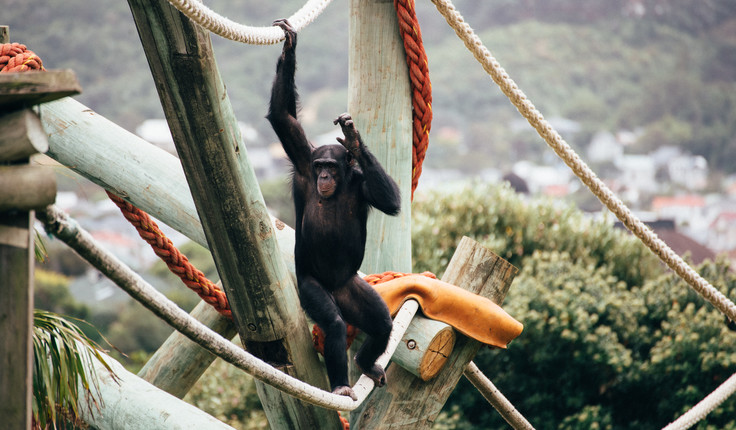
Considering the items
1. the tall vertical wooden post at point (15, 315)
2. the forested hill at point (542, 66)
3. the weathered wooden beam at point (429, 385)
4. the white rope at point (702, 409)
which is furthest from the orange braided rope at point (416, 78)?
the forested hill at point (542, 66)

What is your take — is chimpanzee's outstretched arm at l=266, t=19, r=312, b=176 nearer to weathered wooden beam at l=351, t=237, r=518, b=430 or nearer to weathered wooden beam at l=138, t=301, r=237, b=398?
weathered wooden beam at l=351, t=237, r=518, b=430

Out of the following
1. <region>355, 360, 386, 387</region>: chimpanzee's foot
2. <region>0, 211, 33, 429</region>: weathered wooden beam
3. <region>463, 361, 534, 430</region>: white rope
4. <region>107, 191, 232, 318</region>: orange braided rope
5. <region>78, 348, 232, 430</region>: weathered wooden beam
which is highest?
<region>0, 211, 33, 429</region>: weathered wooden beam

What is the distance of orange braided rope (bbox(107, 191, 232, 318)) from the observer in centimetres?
308

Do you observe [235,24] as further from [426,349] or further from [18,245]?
[426,349]

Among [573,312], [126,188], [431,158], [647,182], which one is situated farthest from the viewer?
[431,158]

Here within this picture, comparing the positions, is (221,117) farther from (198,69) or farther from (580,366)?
(580,366)

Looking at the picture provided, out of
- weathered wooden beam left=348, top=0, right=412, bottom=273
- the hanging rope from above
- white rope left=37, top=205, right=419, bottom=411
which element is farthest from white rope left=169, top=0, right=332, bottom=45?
white rope left=37, top=205, right=419, bottom=411

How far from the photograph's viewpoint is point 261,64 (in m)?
43.5

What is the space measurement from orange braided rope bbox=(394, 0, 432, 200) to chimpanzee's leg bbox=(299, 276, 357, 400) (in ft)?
3.14

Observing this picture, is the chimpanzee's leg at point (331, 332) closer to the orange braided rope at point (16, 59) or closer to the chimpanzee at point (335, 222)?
the chimpanzee at point (335, 222)

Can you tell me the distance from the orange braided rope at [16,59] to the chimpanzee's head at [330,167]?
1.36 m

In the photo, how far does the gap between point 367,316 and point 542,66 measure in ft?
166

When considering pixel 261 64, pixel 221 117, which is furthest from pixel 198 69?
pixel 261 64

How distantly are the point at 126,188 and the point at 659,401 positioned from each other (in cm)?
632
